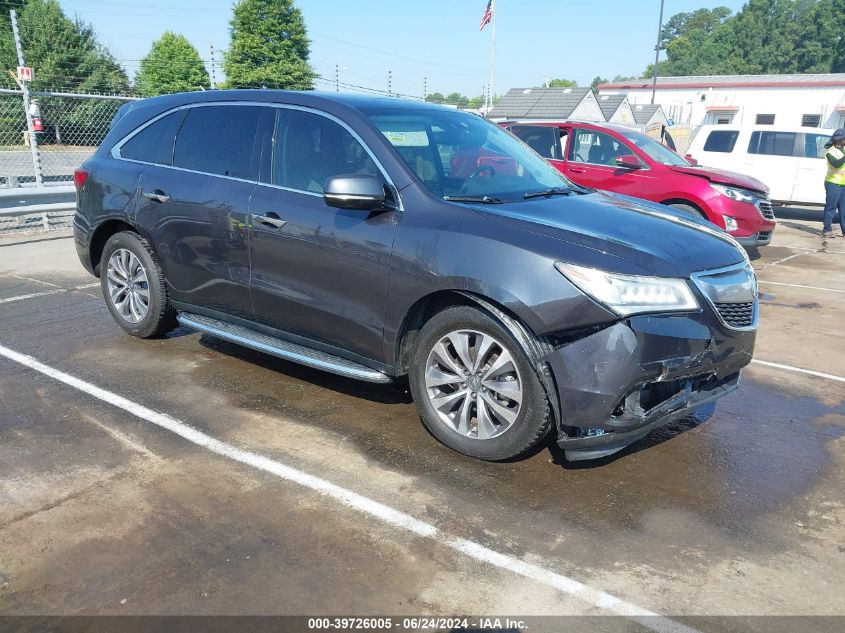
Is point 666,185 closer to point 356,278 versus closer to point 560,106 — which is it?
point 356,278

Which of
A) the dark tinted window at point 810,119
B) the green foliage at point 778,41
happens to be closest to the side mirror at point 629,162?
the dark tinted window at point 810,119

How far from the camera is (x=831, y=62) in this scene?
93562 millimetres

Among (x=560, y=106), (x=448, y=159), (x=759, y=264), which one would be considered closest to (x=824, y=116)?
(x=560, y=106)

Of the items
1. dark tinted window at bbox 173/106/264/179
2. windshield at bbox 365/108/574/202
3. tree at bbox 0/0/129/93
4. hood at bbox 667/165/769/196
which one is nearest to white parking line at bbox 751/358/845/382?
windshield at bbox 365/108/574/202

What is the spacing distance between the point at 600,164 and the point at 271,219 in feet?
21.7

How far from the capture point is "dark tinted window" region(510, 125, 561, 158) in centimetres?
1010

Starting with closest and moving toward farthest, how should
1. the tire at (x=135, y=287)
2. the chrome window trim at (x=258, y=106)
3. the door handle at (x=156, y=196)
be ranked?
the chrome window trim at (x=258, y=106) → the door handle at (x=156, y=196) → the tire at (x=135, y=287)

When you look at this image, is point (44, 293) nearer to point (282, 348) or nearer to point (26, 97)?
point (282, 348)

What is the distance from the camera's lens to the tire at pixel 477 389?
3506 millimetres

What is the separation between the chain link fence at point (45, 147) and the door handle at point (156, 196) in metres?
6.39

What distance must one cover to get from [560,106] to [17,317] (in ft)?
112

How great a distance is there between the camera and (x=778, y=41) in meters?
99.4

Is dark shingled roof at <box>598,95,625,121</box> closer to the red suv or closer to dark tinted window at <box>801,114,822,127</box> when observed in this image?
dark tinted window at <box>801,114,822,127</box>

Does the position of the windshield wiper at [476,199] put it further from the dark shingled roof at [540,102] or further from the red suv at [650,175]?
the dark shingled roof at [540,102]
